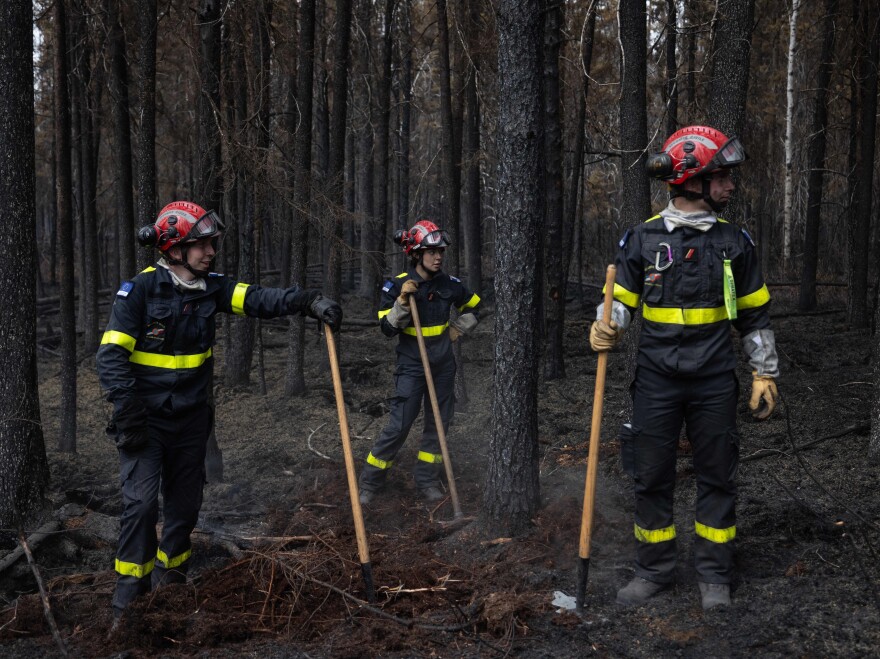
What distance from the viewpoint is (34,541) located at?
18.2 feet

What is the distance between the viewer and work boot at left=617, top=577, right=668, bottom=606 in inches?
169

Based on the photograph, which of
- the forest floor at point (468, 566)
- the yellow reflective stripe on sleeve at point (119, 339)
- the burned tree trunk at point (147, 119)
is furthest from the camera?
the burned tree trunk at point (147, 119)

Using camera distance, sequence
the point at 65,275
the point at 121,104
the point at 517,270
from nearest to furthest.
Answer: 1. the point at 517,270
2. the point at 65,275
3. the point at 121,104

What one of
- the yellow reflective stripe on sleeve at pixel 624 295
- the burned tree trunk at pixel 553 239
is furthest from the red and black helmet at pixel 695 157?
the burned tree trunk at pixel 553 239

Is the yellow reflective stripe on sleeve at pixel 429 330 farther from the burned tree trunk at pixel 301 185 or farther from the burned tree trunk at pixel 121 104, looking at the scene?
the burned tree trunk at pixel 121 104

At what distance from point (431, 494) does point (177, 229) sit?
3.21 m

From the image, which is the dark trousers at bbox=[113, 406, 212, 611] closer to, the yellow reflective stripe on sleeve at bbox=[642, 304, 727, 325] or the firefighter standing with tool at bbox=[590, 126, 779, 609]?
the firefighter standing with tool at bbox=[590, 126, 779, 609]

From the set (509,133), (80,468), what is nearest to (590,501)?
(509,133)

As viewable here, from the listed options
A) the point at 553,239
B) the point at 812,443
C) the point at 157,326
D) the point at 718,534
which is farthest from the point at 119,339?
the point at 553,239

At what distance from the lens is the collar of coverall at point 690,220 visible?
420 centimetres

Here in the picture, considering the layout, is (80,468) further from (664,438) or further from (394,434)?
(664,438)

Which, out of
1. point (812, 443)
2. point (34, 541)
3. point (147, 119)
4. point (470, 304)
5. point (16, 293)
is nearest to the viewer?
point (34, 541)

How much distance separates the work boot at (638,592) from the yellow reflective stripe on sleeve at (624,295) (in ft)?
4.95

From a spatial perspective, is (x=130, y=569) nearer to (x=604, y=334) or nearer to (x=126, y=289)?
(x=126, y=289)
